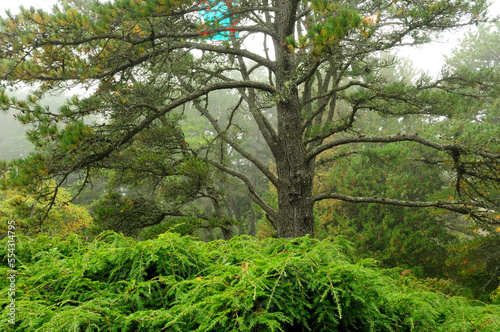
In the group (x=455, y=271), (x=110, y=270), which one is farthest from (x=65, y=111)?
(x=455, y=271)

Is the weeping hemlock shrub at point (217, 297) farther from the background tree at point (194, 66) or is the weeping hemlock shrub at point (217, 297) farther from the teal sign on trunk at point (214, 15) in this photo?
the teal sign on trunk at point (214, 15)

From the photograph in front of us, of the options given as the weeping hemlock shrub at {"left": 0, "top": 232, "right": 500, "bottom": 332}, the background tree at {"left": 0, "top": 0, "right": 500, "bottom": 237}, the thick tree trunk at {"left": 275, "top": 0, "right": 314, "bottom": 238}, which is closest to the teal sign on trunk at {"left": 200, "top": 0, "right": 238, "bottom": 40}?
the background tree at {"left": 0, "top": 0, "right": 500, "bottom": 237}

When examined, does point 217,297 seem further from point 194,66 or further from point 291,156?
point 194,66

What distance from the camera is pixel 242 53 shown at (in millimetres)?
5887

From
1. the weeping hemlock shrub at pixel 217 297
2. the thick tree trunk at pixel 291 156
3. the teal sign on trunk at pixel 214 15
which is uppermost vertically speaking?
the teal sign on trunk at pixel 214 15

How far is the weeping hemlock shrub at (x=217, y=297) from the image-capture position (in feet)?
4.28

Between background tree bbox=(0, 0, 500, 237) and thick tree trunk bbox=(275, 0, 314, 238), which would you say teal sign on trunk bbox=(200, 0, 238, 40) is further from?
thick tree trunk bbox=(275, 0, 314, 238)

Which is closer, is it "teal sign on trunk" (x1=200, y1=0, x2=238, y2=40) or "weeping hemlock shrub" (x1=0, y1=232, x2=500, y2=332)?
"weeping hemlock shrub" (x1=0, y1=232, x2=500, y2=332)

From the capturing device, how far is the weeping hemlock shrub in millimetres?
1306

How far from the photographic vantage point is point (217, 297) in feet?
4.28

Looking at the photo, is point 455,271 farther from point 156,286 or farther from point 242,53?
point 156,286

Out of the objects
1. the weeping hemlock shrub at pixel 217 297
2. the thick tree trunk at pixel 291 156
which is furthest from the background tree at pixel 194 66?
the weeping hemlock shrub at pixel 217 297

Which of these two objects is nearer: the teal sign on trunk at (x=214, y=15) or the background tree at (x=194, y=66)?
the background tree at (x=194, y=66)

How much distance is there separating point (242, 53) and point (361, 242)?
1045cm
